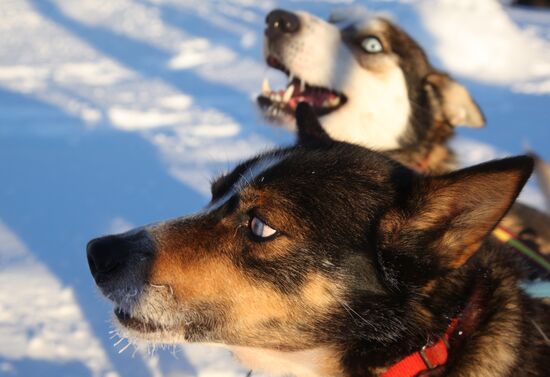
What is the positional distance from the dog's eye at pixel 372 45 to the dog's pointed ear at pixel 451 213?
6.48 ft

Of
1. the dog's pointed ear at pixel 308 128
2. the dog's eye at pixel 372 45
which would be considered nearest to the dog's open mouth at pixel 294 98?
the dog's eye at pixel 372 45

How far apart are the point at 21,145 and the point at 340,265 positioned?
3766 millimetres

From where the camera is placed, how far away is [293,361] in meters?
1.88

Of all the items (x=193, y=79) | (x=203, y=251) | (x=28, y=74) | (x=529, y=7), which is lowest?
(x=28, y=74)

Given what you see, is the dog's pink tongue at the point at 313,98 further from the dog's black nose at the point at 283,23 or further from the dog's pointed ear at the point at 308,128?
the dog's pointed ear at the point at 308,128

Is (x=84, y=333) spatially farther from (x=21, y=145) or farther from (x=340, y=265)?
(x=21, y=145)

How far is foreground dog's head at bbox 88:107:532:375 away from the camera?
68.1 inches

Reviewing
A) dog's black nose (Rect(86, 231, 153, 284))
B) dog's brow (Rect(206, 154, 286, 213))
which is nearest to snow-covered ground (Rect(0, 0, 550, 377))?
dog's brow (Rect(206, 154, 286, 213))

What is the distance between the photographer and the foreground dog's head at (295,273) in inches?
68.1

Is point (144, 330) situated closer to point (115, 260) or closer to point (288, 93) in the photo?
point (115, 260)

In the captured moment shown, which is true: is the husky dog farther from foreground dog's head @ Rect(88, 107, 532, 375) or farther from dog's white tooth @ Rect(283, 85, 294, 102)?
foreground dog's head @ Rect(88, 107, 532, 375)

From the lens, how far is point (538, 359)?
1837 mm

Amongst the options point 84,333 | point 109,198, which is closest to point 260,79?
point 109,198

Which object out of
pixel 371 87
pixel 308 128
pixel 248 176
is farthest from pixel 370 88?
pixel 248 176
